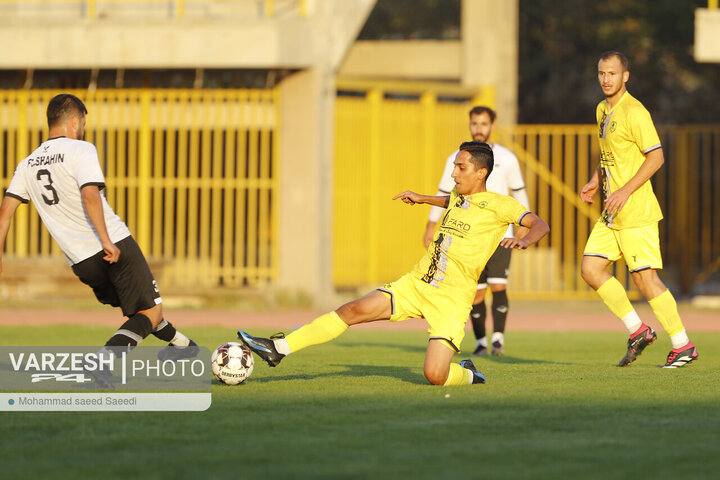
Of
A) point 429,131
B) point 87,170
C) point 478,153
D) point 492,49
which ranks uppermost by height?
point 492,49

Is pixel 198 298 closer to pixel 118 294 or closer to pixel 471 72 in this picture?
pixel 471 72

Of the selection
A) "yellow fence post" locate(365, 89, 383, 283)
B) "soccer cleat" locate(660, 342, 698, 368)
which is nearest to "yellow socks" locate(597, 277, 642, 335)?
"soccer cleat" locate(660, 342, 698, 368)

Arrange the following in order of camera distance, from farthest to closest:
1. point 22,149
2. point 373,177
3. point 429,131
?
point 429,131
point 373,177
point 22,149

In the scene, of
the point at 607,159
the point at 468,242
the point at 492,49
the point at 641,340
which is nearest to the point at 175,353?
the point at 468,242

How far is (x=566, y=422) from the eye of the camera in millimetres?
5941

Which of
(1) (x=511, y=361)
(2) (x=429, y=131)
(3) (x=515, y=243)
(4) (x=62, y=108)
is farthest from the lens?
(2) (x=429, y=131)

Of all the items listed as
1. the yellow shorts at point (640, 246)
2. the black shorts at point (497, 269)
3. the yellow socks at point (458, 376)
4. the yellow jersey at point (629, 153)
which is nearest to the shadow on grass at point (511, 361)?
the black shorts at point (497, 269)

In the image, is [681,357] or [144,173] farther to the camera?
[144,173]

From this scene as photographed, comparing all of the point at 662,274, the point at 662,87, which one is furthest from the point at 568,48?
the point at 662,274

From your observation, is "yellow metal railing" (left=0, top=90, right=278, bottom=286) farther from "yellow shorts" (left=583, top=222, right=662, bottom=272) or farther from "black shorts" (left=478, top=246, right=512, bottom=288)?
"yellow shorts" (left=583, top=222, right=662, bottom=272)

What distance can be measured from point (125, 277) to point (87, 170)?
75 centimetres

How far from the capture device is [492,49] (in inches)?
884

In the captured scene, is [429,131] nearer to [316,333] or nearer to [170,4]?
[170,4]

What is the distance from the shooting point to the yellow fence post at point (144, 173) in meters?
18.9
